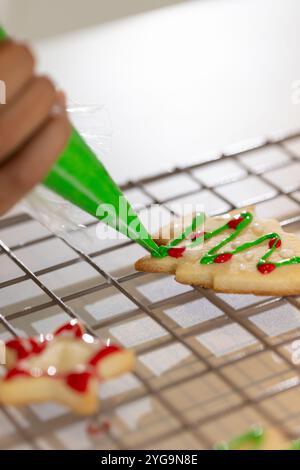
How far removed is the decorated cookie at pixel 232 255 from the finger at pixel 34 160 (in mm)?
226

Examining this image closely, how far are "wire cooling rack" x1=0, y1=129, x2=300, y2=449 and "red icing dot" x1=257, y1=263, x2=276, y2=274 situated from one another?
0.08 feet

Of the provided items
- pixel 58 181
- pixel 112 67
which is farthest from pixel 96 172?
pixel 112 67

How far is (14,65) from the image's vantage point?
750mm

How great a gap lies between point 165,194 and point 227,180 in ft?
0.23

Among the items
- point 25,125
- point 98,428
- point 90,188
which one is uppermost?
point 25,125

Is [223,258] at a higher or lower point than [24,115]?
lower

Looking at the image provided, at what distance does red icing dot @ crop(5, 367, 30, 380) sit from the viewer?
81 cm

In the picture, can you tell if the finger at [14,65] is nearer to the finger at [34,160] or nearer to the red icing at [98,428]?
the finger at [34,160]

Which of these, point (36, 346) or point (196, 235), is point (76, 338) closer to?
point (36, 346)

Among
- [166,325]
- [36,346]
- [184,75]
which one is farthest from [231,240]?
[184,75]

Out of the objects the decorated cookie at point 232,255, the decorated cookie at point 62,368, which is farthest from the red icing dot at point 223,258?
the decorated cookie at point 62,368

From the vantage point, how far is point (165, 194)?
3.74 ft

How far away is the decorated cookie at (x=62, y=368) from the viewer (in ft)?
2.62

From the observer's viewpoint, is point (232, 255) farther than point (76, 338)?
Yes
